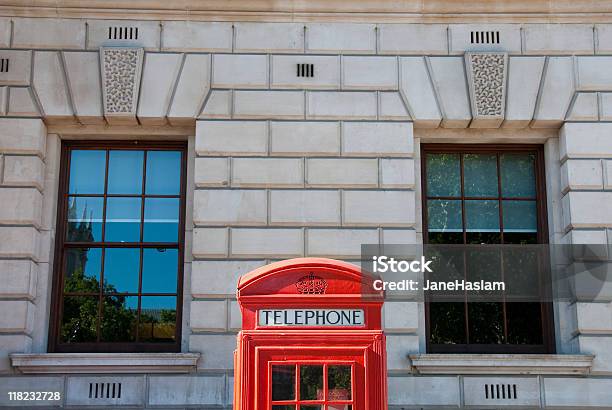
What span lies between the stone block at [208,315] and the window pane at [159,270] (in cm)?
66

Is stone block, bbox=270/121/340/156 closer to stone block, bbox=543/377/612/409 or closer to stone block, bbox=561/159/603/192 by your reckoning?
stone block, bbox=561/159/603/192

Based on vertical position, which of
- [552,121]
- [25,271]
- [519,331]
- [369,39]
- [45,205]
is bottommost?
[519,331]

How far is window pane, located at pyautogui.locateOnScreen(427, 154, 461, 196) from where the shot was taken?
41.8 ft

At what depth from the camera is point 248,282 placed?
24.5 feet

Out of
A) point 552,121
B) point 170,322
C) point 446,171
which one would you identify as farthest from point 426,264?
point 170,322

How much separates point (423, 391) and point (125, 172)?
16.4 feet

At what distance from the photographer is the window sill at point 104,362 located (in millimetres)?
11406

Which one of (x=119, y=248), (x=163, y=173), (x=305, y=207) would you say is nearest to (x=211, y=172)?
(x=163, y=173)

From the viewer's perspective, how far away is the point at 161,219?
1248 centimetres

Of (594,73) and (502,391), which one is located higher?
(594,73)

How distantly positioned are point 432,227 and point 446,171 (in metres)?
0.85

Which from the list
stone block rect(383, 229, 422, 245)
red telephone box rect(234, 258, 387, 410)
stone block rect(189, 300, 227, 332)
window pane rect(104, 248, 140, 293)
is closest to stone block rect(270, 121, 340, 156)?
stone block rect(383, 229, 422, 245)

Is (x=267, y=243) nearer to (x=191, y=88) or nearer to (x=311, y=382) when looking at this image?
(x=191, y=88)

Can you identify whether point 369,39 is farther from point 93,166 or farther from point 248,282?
point 248,282
